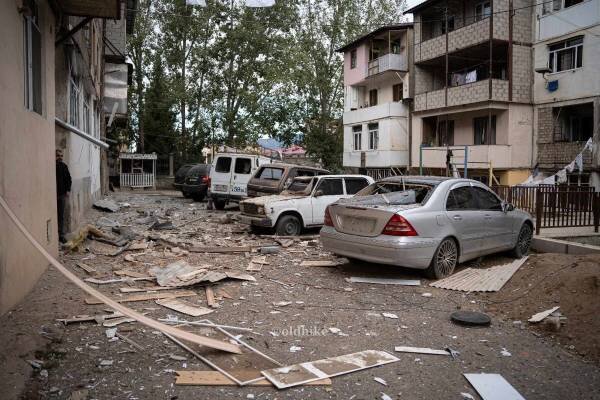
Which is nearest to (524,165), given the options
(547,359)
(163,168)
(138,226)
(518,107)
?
(518,107)

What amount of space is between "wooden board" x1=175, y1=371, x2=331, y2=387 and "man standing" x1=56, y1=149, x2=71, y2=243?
658cm

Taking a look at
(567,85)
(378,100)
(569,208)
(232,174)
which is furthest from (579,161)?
(378,100)

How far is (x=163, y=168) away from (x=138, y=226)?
1164 inches

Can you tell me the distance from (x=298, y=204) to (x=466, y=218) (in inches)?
197

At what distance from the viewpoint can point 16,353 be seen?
417 centimetres

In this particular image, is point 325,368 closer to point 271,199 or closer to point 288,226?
point 288,226

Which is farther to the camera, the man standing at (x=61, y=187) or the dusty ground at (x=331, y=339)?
the man standing at (x=61, y=187)

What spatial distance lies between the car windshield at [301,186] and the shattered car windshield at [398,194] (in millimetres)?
3689

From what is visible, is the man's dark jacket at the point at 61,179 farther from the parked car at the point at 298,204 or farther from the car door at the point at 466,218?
the car door at the point at 466,218

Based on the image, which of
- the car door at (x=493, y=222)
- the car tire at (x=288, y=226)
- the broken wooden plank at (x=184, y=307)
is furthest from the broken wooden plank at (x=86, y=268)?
the car door at (x=493, y=222)

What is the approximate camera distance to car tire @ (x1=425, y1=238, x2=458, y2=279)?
757cm

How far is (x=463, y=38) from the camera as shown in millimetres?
26656

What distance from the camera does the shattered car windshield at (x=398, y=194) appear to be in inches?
311

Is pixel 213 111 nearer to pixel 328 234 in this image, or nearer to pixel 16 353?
pixel 328 234
